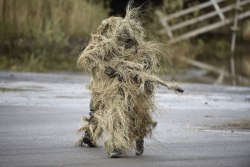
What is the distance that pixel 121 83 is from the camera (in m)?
10.3

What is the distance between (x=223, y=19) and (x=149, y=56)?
22448 mm

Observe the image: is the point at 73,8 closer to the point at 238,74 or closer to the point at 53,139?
the point at 238,74

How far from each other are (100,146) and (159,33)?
66.2ft

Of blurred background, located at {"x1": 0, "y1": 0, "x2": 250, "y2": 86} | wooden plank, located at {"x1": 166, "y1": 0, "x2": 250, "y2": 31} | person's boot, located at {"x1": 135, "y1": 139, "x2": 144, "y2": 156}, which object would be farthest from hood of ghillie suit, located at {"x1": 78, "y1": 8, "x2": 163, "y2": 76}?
wooden plank, located at {"x1": 166, "y1": 0, "x2": 250, "y2": 31}

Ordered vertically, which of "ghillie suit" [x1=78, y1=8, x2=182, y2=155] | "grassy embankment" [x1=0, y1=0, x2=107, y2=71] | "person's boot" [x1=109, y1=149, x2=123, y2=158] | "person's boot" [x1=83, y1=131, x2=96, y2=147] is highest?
"grassy embankment" [x1=0, y1=0, x2=107, y2=71]

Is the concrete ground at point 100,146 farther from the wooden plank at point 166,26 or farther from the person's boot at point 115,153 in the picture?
the wooden plank at point 166,26

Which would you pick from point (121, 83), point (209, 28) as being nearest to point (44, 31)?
point (209, 28)

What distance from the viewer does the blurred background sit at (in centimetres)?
2498

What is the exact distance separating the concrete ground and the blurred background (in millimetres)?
2826

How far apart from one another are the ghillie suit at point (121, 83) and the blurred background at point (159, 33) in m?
10.1

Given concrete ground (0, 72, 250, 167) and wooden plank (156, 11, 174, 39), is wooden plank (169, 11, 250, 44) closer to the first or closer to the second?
wooden plank (156, 11, 174, 39)

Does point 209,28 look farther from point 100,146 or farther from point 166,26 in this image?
point 100,146

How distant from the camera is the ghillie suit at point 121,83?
10.1 meters

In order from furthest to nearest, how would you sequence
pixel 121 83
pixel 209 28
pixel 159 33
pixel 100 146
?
pixel 209 28 → pixel 159 33 → pixel 100 146 → pixel 121 83
